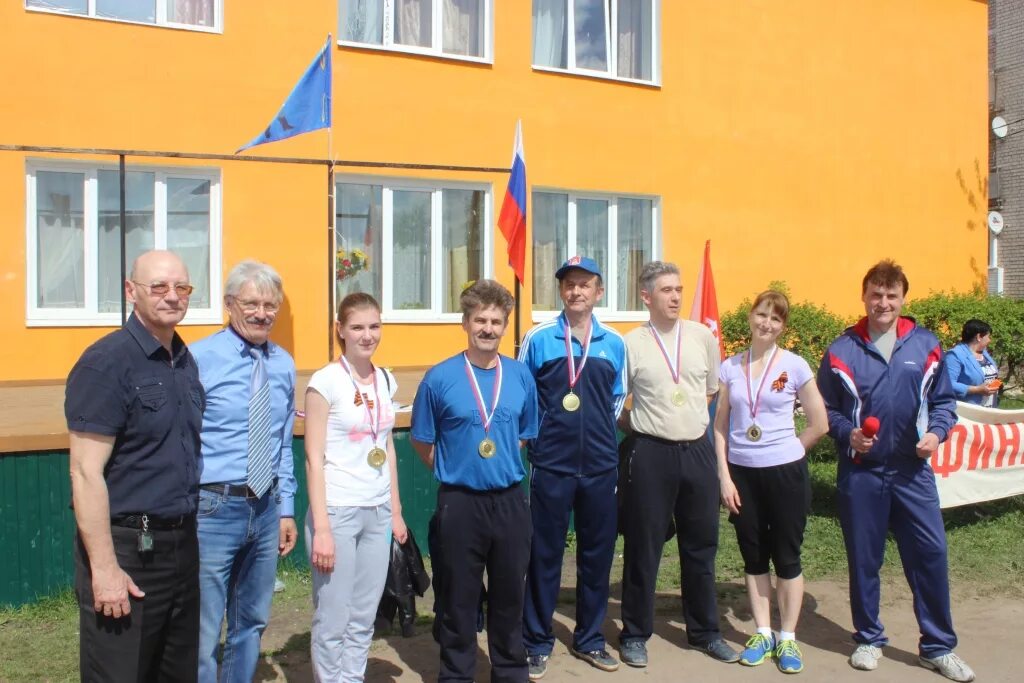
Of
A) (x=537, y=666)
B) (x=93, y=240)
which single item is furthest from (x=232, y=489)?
(x=93, y=240)

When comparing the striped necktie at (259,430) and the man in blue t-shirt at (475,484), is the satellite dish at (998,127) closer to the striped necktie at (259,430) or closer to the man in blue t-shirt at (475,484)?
the man in blue t-shirt at (475,484)

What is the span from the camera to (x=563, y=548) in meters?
4.99

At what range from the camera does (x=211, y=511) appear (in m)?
3.74

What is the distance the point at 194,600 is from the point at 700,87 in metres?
10.3

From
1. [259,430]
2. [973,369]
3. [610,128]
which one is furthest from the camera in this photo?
[610,128]

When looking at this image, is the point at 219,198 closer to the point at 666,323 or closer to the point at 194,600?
the point at 666,323

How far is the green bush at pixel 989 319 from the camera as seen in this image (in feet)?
37.9

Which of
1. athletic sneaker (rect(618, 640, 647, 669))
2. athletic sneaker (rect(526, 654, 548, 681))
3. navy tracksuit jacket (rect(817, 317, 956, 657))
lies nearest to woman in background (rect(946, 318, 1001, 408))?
navy tracksuit jacket (rect(817, 317, 956, 657))

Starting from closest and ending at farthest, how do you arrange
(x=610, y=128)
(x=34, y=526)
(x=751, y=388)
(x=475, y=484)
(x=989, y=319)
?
(x=475, y=484) < (x=751, y=388) < (x=34, y=526) < (x=610, y=128) < (x=989, y=319)

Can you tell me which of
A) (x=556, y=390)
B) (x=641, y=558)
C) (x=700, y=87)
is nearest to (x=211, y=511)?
(x=556, y=390)

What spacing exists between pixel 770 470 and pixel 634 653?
1247mm

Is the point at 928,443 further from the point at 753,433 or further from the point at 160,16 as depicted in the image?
the point at 160,16

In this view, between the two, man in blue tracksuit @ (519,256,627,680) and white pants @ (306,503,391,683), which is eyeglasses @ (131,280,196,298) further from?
man in blue tracksuit @ (519,256,627,680)

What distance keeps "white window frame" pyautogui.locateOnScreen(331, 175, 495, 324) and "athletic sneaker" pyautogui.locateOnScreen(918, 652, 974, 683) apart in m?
6.61
